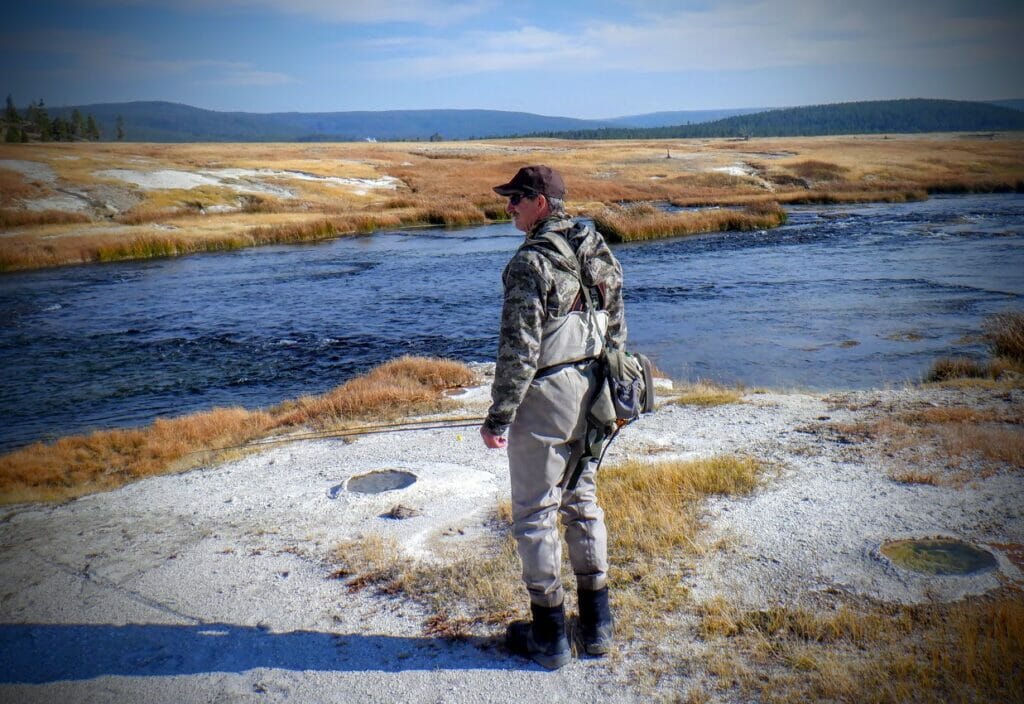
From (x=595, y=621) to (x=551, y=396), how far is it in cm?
141

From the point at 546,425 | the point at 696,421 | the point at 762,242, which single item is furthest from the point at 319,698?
the point at 762,242

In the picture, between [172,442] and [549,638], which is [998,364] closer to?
[549,638]

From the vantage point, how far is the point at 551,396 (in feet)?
13.7

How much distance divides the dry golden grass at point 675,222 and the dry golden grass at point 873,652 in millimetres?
30610

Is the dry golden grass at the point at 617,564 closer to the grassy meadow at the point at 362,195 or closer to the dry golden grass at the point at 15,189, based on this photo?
the grassy meadow at the point at 362,195

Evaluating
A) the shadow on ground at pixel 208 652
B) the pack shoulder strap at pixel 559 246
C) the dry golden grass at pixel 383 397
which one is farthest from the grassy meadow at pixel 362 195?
the pack shoulder strap at pixel 559 246

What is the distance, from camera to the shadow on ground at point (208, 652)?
454 cm

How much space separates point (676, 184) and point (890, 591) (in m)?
54.6

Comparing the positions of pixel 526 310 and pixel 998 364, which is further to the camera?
pixel 998 364

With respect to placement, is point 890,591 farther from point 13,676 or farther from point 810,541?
point 13,676

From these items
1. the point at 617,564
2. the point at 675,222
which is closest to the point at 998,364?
the point at 617,564

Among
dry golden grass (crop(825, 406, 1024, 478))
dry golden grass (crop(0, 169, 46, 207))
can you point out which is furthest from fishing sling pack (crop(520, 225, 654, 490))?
dry golden grass (crop(0, 169, 46, 207))

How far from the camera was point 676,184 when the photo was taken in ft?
186

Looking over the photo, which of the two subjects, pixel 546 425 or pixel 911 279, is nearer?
pixel 546 425
